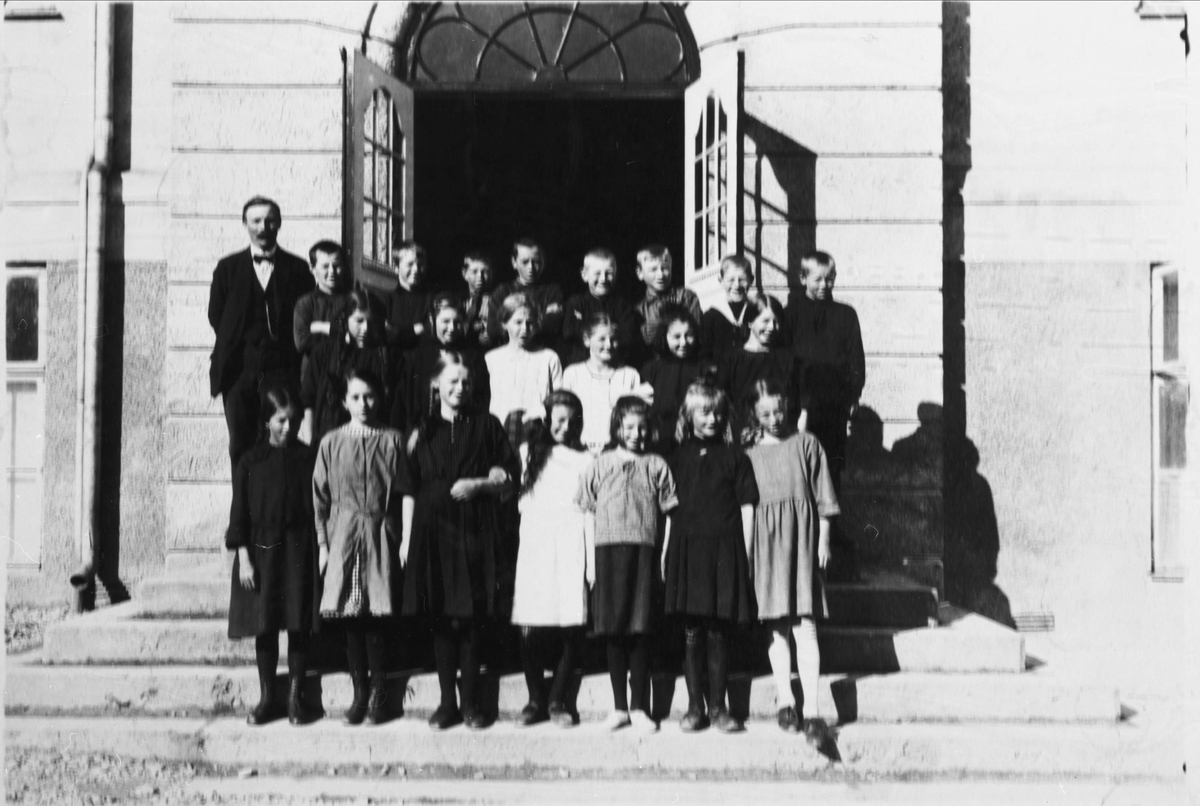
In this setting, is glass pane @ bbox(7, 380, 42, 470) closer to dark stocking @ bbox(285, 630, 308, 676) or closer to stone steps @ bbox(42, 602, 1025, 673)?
stone steps @ bbox(42, 602, 1025, 673)

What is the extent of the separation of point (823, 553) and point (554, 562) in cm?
107

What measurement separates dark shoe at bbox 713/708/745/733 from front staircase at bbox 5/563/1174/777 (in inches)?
1.6

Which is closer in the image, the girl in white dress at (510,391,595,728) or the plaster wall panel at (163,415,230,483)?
the girl in white dress at (510,391,595,728)

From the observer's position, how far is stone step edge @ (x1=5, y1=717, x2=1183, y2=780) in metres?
4.38

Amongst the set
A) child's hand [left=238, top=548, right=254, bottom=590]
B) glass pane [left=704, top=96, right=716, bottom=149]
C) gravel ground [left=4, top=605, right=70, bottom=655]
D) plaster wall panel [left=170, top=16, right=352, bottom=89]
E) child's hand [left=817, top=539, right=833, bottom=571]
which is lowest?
gravel ground [left=4, top=605, right=70, bottom=655]

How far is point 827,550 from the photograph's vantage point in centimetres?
454

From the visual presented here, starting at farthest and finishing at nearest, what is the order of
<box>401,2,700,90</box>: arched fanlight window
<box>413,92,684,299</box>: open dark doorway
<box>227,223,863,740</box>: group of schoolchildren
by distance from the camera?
<box>413,92,684,299</box>: open dark doorway → <box>401,2,700,90</box>: arched fanlight window → <box>227,223,863,740</box>: group of schoolchildren

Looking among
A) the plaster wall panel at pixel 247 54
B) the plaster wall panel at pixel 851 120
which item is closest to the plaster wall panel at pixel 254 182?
the plaster wall panel at pixel 247 54

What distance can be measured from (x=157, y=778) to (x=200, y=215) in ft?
9.18

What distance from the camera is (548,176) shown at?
23.6 ft

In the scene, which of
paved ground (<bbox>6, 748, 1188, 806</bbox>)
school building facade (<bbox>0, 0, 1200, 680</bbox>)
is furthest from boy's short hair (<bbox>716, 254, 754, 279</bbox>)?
paved ground (<bbox>6, 748, 1188, 806</bbox>)

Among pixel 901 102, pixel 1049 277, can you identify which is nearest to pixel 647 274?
pixel 901 102

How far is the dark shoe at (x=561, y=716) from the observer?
4.43 meters

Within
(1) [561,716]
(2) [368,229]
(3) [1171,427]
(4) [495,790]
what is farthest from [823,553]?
(2) [368,229]
